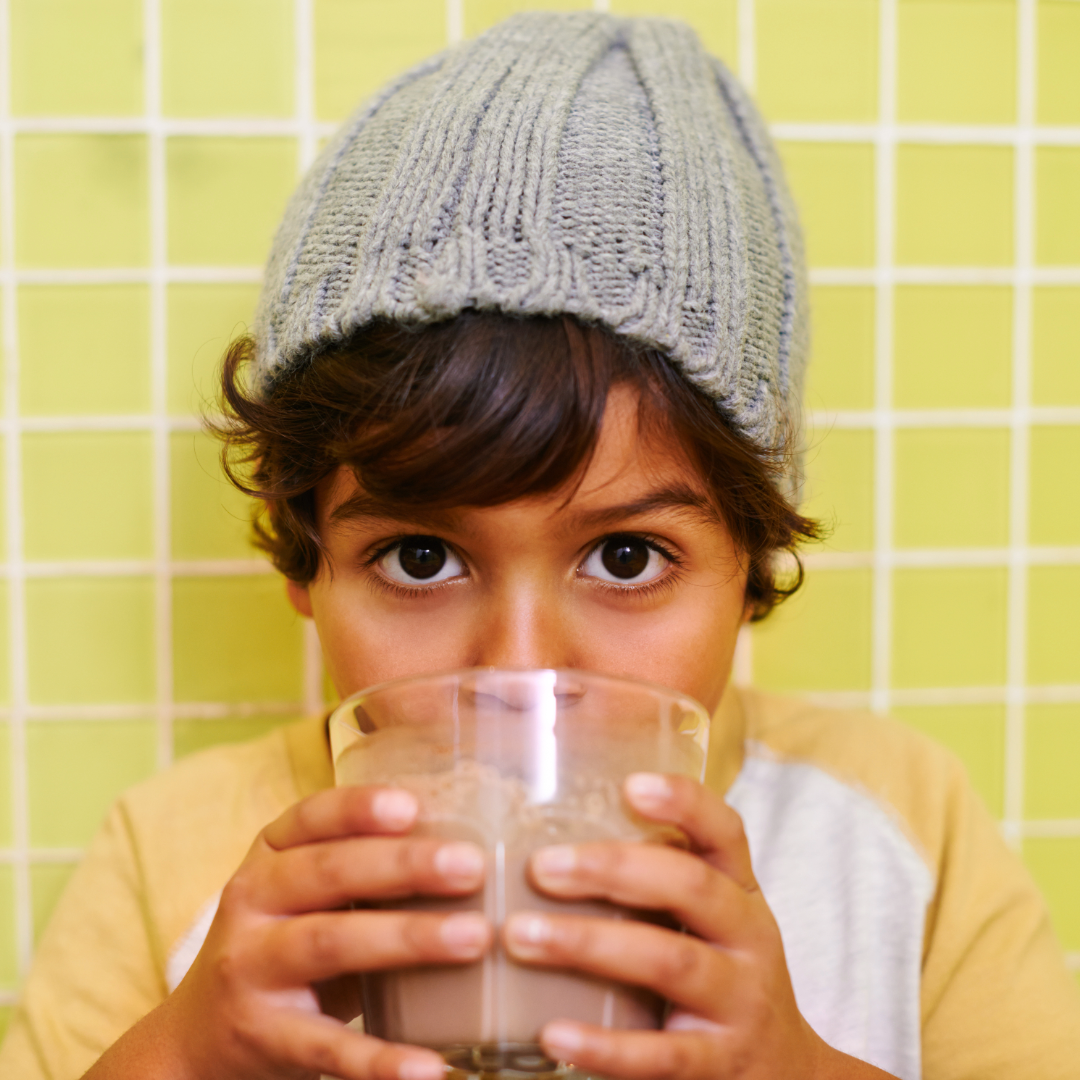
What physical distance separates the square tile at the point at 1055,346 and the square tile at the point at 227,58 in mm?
752

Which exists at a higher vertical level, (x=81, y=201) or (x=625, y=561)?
(x=81, y=201)

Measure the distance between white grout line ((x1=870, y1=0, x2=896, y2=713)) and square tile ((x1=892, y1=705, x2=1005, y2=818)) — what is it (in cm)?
5

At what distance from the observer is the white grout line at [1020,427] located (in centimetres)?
95

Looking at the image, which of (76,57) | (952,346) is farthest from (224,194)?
(952,346)

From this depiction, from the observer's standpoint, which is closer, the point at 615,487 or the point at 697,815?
the point at 697,815

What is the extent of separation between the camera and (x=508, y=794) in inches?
16.6

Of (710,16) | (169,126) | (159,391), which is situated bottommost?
(159,391)

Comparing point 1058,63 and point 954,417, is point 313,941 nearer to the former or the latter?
point 954,417

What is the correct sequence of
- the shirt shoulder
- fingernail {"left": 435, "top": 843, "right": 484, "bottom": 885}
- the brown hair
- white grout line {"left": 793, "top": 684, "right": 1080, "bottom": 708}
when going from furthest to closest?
white grout line {"left": 793, "top": 684, "right": 1080, "bottom": 708}
the shirt shoulder
the brown hair
fingernail {"left": 435, "top": 843, "right": 484, "bottom": 885}

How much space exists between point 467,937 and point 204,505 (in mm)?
646

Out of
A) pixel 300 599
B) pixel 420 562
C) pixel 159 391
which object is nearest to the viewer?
pixel 420 562

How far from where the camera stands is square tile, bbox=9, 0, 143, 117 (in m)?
0.90

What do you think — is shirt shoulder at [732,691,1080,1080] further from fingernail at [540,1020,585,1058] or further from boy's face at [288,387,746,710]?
fingernail at [540,1020,585,1058]

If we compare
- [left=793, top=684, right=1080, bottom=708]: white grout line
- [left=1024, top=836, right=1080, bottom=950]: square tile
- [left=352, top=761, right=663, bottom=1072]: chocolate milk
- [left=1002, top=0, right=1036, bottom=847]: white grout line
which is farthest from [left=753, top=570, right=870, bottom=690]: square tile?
[left=352, top=761, right=663, bottom=1072]: chocolate milk
